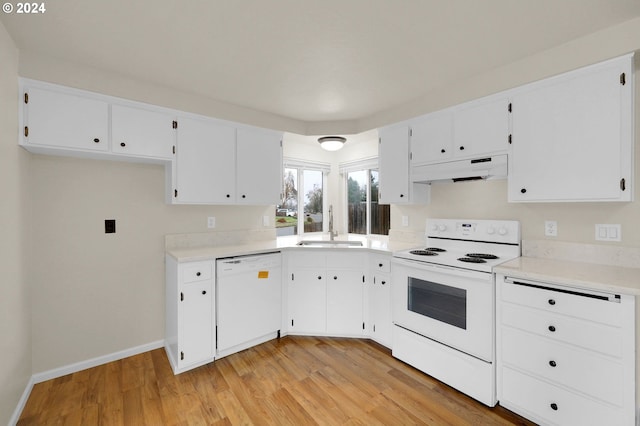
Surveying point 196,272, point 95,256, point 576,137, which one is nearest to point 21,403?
point 95,256

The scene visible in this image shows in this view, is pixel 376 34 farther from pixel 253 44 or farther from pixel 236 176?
pixel 236 176

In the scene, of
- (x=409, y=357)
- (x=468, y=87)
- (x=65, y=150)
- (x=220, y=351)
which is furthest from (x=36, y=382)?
(x=468, y=87)

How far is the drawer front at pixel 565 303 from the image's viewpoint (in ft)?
4.91

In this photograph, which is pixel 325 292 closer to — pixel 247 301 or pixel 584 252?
pixel 247 301

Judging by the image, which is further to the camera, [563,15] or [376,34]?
[376,34]

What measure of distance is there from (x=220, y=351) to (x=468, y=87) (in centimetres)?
318

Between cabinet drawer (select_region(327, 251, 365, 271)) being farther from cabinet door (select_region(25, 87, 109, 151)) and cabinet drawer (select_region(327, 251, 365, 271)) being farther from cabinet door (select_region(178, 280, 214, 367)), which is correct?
cabinet door (select_region(25, 87, 109, 151))

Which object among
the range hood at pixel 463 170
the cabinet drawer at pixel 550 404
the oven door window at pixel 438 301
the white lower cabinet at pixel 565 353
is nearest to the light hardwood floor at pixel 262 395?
the cabinet drawer at pixel 550 404

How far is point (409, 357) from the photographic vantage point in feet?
7.97

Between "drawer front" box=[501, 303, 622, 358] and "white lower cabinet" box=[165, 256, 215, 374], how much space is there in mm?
2285

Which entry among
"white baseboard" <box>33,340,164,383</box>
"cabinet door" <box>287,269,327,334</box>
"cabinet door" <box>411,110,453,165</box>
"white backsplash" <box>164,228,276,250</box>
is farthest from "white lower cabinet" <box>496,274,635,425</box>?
"white baseboard" <box>33,340,164,383</box>

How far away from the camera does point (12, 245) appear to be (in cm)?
184

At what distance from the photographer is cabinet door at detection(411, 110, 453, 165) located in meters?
2.55

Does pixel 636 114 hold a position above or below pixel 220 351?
above
